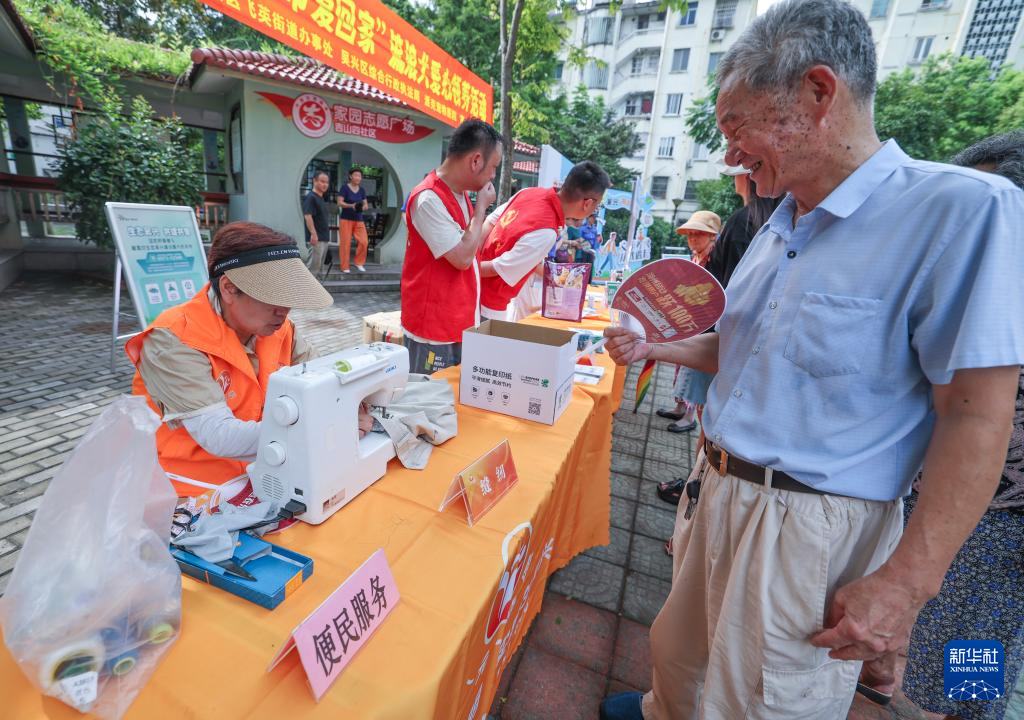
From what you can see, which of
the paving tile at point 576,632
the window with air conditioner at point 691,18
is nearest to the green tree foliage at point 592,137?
the window with air conditioner at point 691,18

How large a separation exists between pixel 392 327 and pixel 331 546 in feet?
7.70

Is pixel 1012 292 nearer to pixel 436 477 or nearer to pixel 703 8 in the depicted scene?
pixel 436 477

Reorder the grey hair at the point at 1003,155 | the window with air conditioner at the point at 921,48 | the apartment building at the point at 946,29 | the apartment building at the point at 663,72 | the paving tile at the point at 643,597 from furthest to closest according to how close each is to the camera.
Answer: the apartment building at the point at 663,72, the window with air conditioner at the point at 921,48, the apartment building at the point at 946,29, the paving tile at the point at 643,597, the grey hair at the point at 1003,155

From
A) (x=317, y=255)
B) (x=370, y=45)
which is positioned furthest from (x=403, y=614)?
(x=317, y=255)

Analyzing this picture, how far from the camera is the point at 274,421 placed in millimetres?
986

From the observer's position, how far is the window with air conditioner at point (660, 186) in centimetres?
2559

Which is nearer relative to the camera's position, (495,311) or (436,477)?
(436,477)

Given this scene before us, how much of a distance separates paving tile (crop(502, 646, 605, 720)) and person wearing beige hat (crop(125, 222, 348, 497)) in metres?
1.22

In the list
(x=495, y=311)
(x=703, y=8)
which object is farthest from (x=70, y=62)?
(x=703, y=8)

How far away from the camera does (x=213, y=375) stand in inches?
51.0

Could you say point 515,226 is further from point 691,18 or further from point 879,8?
point 879,8

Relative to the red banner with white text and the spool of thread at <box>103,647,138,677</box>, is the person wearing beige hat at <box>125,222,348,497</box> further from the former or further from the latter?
the red banner with white text

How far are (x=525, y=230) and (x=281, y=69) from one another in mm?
7118

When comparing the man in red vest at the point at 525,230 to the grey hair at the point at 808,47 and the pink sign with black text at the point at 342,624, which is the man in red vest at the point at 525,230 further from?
the pink sign with black text at the point at 342,624
